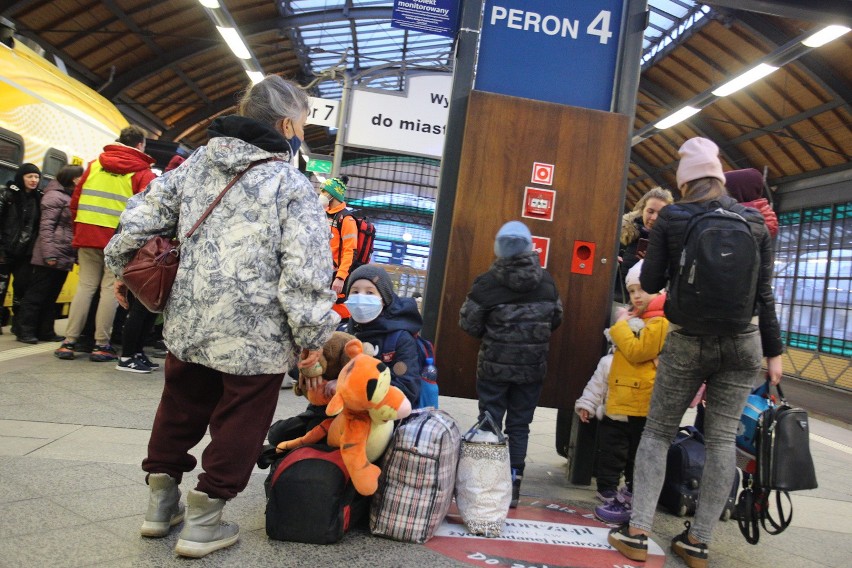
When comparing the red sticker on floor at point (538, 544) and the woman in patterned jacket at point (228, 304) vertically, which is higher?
the woman in patterned jacket at point (228, 304)

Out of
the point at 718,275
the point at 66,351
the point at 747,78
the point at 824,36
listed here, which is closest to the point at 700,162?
the point at 718,275

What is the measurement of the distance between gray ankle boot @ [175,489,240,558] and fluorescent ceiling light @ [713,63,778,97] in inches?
453

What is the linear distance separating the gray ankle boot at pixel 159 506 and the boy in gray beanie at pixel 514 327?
155 centimetres

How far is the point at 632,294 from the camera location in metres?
3.40

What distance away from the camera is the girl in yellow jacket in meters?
3.25

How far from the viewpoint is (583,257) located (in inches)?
159

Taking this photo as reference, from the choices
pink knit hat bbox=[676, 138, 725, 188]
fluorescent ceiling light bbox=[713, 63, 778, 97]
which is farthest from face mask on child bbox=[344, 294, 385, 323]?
fluorescent ceiling light bbox=[713, 63, 778, 97]

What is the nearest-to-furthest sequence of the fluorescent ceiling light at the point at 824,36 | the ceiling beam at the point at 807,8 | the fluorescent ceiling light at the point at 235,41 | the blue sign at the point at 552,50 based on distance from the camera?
the blue sign at the point at 552,50 < the ceiling beam at the point at 807,8 < the fluorescent ceiling light at the point at 824,36 < the fluorescent ceiling light at the point at 235,41

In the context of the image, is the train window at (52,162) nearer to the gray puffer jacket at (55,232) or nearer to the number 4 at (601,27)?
the gray puffer jacket at (55,232)

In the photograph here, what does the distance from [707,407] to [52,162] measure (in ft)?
23.3

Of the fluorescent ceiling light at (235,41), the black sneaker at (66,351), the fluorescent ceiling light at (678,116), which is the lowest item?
the black sneaker at (66,351)

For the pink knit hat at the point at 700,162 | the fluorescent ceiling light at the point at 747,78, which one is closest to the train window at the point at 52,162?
the pink knit hat at the point at 700,162

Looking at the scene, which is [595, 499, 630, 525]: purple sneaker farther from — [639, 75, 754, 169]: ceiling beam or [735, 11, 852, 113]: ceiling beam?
[639, 75, 754, 169]: ceiling beam

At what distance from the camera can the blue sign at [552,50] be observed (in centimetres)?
422
